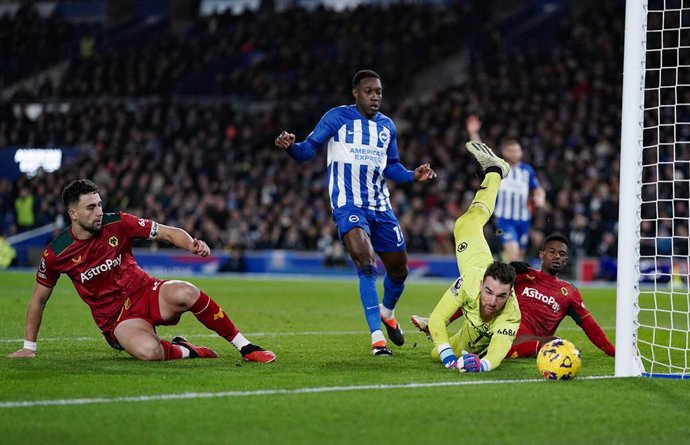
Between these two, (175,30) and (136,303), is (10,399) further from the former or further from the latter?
(175,30)

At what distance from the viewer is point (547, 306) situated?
898 centimetres

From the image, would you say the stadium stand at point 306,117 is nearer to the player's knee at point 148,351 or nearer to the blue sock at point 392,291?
the blue sock at point 392,291

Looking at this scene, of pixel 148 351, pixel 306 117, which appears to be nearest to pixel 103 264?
pixel 148 351

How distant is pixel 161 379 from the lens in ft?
22.4

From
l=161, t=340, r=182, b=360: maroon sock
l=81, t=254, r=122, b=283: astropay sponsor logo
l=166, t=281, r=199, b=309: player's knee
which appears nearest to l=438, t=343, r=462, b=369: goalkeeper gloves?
l=166, t=281, r=199, b=309: player's knee

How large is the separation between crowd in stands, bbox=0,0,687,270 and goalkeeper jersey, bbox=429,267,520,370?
51.3 ft

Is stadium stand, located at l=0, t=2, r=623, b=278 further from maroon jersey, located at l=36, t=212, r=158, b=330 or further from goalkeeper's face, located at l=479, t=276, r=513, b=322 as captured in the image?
maroon jersey, located at l=36, t=212, r=158, b=330

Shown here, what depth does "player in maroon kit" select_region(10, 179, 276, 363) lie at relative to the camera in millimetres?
7848

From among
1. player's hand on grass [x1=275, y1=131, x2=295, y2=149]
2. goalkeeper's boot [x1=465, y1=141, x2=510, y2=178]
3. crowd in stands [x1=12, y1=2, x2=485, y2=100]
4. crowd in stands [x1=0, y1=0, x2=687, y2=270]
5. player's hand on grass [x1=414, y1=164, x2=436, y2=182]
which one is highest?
crowd in stands [x1=12, y1=2, x2=485, y2=100]

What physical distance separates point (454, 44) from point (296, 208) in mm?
9614

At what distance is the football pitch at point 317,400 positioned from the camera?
5.05 meters

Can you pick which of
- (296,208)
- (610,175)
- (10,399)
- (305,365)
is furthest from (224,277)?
(10,399)

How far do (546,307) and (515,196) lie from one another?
575 cm

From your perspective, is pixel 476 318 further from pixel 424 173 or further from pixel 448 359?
pixel 424 173
